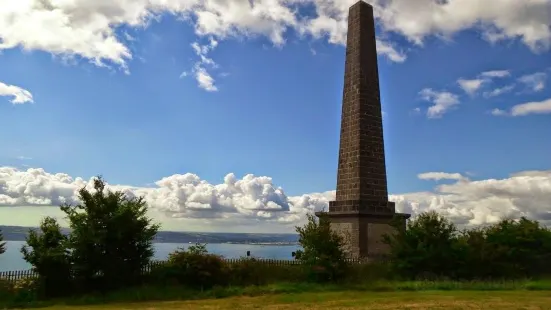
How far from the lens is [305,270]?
22828 millimetres

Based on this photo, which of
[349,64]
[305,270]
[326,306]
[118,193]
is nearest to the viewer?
[326,306]

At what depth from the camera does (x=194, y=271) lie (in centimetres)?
2112

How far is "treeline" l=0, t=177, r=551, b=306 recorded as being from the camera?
782 inches

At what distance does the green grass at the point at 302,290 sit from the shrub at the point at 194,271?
2.19 ft

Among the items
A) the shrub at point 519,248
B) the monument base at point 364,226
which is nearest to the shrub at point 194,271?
the monument base at point 364,226

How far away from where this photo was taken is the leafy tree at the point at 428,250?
23594 millimetres

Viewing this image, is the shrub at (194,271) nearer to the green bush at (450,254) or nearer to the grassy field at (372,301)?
the grassy field at (372,301)

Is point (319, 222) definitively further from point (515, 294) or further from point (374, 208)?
point (515, 294)

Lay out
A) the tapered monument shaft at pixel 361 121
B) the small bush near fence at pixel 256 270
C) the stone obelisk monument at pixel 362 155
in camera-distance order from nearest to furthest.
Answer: the small bush near fence at pixel 256 270 → the stone obelisk monument at pixel 362 155 → the tapered monument shaft at pixel 361 121

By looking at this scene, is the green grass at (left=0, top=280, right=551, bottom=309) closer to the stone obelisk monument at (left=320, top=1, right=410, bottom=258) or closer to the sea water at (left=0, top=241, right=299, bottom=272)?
the sea water at (left=0, top=241, right=299, bottom=272)

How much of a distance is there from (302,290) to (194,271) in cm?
453

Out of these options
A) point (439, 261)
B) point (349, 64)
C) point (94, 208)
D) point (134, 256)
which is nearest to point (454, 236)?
point (439, 261)

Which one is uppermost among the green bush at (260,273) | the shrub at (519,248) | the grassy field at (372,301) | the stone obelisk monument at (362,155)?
the stone obelisk monument at (362,155)

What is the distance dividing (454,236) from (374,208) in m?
4.92
